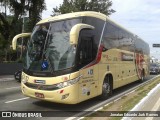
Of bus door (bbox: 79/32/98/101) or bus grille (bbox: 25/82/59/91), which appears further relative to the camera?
bus door (bbox: 79/32/98/101)

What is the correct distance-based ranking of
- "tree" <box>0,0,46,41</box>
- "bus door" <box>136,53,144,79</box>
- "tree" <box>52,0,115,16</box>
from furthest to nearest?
"tree" <box>52,0,115,16</box>
"tree" <box>0,0,46,41</box>
"bus door" <box>136,53,144,79</box>

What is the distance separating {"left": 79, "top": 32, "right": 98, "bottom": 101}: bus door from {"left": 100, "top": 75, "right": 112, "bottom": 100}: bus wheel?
1283mm

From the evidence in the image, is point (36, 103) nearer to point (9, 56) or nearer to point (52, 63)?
point (52, 63)

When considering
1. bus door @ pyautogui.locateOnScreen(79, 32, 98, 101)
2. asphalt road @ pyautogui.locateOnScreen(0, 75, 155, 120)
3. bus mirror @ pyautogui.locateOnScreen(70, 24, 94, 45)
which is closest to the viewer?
bus mirror @ pyautogui.locateOnScreen(70, 24, 94, 45)

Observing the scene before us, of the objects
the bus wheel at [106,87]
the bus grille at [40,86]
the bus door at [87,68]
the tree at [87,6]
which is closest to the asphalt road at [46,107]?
the bus wheel at [106,87]

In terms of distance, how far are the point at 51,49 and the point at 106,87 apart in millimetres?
3574

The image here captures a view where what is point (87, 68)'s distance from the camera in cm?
1093

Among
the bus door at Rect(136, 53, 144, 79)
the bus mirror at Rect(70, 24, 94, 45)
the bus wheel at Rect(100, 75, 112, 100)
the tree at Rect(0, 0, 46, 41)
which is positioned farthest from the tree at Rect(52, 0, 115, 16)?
the bus mirror at Rect(70, 24, 94, 45)

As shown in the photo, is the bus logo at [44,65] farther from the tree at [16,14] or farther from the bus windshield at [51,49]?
the tree at [16,14]

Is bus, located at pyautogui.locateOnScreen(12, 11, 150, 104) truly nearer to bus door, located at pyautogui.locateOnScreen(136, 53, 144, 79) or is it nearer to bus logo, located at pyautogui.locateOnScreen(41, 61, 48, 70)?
bus logo, located at pyautogui.locateOnScreen(41, 61, 48, 70)

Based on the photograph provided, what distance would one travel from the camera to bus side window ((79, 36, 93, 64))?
10.7m

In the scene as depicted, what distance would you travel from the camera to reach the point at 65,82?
10.1m

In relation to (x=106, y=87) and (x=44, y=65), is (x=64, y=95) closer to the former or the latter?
(x=44, y=65)

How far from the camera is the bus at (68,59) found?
10.1 m
